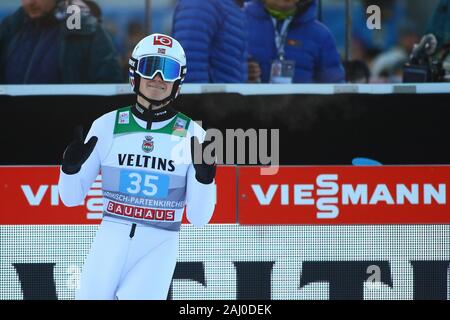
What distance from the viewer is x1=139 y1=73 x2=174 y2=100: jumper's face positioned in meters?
5.97

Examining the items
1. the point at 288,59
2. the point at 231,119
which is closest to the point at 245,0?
the point at 288,59

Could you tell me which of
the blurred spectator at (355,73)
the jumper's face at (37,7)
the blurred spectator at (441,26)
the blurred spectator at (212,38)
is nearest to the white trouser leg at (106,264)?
the blurred spectator at (212,38)

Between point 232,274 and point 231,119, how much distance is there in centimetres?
94

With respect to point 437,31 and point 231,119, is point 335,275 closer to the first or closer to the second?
point 231,119

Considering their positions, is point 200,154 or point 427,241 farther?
point 427,241

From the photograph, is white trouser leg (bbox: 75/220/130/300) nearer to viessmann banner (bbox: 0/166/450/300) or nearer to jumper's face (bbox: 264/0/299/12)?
viessmann banner (bbox: 0/166/450/300)

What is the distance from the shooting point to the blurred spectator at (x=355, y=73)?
7816 millimetres

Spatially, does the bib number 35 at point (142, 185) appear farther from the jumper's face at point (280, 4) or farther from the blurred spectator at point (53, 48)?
the jumper's face at point (280, 4)

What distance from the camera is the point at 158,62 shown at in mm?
5969

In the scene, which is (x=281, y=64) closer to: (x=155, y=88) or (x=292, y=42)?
(x=292, y=42)

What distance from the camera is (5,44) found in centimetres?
749

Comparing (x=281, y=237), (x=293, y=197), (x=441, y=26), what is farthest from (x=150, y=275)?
(x=441, y=26)

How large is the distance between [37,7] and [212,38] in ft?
3.88
